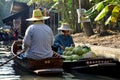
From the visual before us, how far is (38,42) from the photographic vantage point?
435 inches

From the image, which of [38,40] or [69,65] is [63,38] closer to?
[69,65]

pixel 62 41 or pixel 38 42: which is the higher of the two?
pixel 38 42

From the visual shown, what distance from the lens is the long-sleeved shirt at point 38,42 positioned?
10977 mm

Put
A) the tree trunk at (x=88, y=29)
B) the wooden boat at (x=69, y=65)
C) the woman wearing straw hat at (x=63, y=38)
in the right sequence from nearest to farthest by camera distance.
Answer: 1. the wooden boat at (x=69, y=65)
2. the woman wearing straw hat at (x=63, y=38)
3. the tree trunk at (x=88, y=29)

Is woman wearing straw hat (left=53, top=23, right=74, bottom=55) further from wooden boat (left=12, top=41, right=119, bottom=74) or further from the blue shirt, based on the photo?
wooden boat (left=12, top=41, right=119, bottom=74)

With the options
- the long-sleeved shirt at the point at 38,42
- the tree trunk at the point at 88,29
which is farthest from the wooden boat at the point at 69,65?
the tree trunk at the point at 88,29

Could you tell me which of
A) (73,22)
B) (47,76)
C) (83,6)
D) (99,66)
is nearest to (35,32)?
(47,76)

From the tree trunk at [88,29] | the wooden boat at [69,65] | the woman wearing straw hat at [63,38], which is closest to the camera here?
the wooden boat at [69,65]

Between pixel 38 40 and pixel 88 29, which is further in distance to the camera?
pixel 88 29

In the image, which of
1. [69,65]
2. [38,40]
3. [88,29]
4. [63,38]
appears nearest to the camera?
[38,40]

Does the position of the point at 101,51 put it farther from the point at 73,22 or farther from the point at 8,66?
the point at 73,22

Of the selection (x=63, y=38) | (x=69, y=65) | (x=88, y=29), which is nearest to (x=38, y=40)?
(x=69, y=65)

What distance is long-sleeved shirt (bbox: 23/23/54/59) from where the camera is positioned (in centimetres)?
1098

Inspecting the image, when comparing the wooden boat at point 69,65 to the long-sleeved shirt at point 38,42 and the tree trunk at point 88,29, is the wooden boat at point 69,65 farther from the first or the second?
the tree trunk at point 88,29
